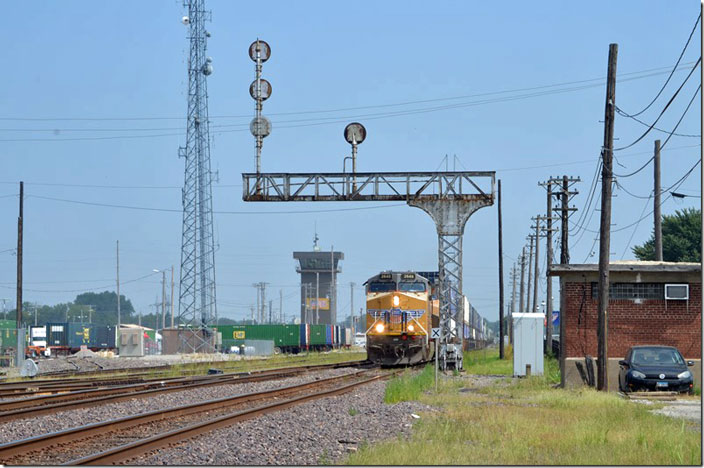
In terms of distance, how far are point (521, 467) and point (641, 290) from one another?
18223 millimetres

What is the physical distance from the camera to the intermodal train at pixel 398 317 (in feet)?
131

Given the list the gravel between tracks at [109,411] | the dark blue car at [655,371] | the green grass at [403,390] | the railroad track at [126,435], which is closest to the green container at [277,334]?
the gravel between tracks at [109,411]

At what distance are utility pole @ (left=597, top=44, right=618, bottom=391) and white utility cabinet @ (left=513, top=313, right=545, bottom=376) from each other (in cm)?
746

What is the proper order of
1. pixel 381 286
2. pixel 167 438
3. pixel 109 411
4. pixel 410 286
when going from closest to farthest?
pixel 167 438
pixel 109 411
pixel 410 286
pixel 381 286

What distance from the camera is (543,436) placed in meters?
15.9

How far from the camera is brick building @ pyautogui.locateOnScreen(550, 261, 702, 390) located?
28953 millimetres

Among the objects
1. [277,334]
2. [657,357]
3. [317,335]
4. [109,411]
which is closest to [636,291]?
[657,357]

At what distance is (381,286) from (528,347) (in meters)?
8.06

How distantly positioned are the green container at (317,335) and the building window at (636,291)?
6467 cm

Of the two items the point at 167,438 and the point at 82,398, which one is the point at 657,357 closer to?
the point at 82,398

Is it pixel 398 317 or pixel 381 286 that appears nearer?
pixel 398 317

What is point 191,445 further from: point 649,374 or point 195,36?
point 195,36

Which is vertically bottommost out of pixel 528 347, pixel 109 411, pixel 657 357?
pixel 109 411

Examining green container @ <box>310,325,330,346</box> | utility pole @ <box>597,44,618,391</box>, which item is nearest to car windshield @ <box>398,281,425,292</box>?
utility pole @ <box>597,44,618,391</box>
